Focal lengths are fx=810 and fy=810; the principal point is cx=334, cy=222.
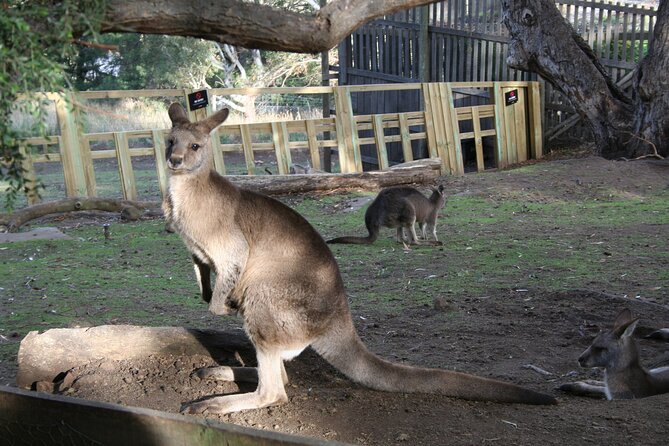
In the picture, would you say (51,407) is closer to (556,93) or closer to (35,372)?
(35,372)

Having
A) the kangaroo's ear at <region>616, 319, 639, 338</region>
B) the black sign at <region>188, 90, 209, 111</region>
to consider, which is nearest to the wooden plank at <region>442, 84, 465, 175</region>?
the black sign at <region>188, 90, 209, 111</region>

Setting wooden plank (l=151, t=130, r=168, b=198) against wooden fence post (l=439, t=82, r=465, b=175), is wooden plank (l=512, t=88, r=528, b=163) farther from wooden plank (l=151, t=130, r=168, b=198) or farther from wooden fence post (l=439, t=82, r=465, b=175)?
wooden plank (l=151, t=130, r=168, b=198)

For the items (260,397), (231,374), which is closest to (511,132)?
(231,374)

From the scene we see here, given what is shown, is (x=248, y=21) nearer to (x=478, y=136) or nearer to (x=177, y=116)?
(x=177, y=116)

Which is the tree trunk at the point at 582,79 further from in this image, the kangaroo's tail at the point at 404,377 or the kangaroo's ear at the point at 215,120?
the kangaroo's ear at the point at 215,120

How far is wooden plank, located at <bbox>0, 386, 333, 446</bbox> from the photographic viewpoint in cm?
300

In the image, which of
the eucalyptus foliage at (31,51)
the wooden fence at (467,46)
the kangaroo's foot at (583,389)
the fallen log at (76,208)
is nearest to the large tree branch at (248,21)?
the eucalyptus foliage at (31,51)

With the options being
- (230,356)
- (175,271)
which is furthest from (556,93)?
(230,356)

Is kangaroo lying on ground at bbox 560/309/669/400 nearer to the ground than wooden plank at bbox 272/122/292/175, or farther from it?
nearer to the ground

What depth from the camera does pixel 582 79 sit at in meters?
14.1

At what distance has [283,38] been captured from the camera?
402 centimetres

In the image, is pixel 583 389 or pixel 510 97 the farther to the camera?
pixel 510 97

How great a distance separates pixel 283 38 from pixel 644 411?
2.72m

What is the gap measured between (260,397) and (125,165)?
30.0 ft
